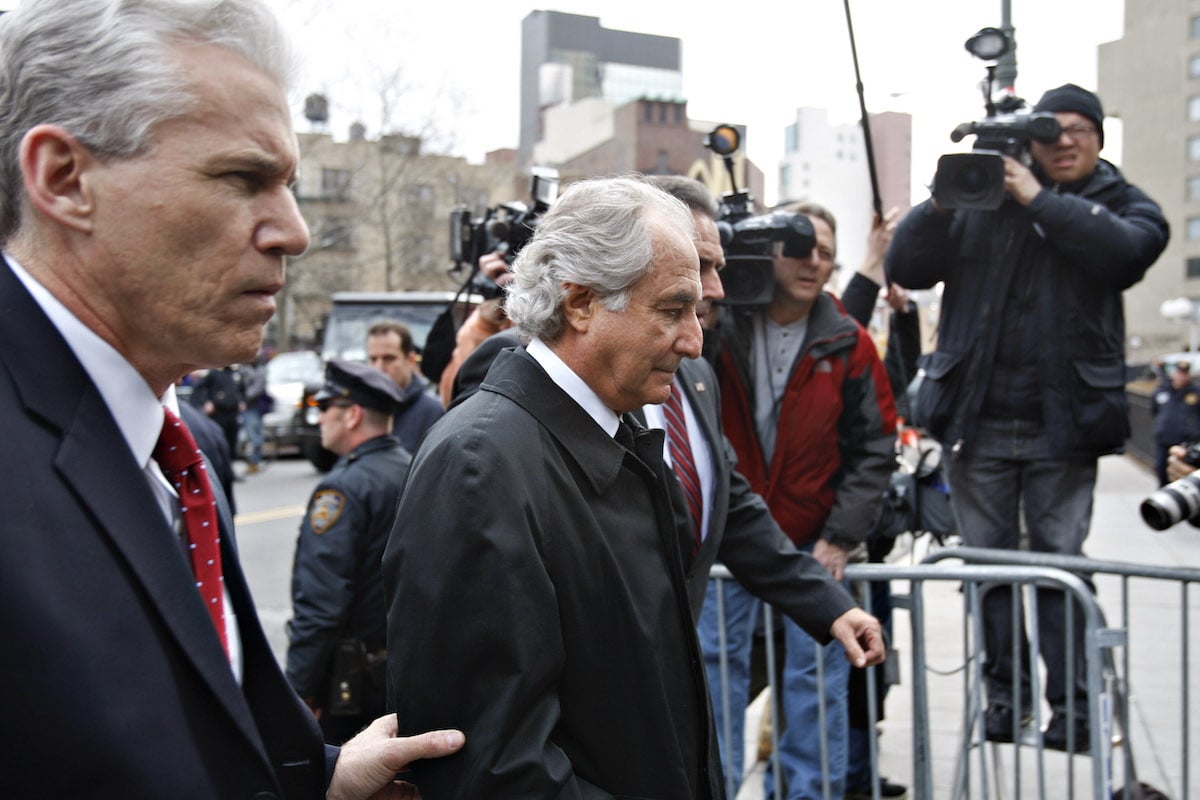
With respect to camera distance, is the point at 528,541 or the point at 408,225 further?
the point at 408,225

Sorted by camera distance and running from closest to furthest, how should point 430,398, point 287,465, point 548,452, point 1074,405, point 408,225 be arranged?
point 548,452 → point 1074,405 → point 430,398 → point 287,465 → point 408,225

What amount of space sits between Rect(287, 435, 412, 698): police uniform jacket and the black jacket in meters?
2.03

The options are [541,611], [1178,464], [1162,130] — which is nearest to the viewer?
[541,611]

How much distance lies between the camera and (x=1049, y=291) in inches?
160

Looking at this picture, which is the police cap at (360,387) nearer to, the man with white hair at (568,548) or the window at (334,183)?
the man with white hair at (568,548)

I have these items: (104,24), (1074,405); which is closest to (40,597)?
(104,24)

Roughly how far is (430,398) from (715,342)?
2381 millimetres

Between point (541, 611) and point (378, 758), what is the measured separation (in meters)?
0.33

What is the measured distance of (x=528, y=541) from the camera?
1863 mm

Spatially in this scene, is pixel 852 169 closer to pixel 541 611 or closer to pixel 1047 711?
pixel 1047 711

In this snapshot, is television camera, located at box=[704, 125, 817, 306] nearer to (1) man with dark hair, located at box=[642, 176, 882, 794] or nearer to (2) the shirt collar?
(1) man with dark hair, located at box=[642, 176, 882, 794]

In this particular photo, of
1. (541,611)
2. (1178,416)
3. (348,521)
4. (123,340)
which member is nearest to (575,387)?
A: (541,611)

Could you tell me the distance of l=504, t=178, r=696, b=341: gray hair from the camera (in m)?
2.16

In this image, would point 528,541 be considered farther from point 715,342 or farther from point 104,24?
point 715,342
